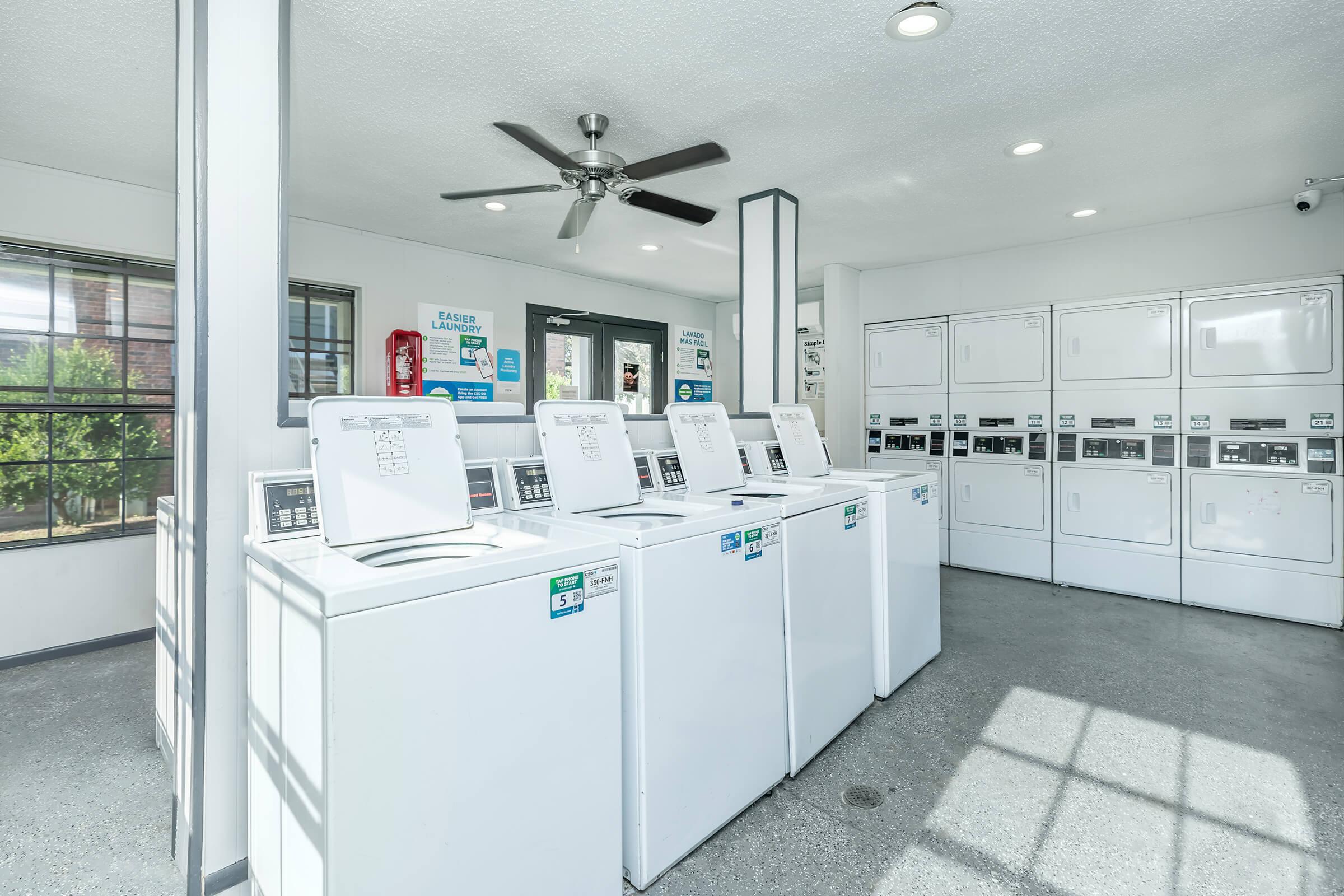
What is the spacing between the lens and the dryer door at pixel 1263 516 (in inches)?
144

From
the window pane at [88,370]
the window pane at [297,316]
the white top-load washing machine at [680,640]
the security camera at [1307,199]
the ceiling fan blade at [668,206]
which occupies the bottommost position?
the white top-load washing machine at [680,640]

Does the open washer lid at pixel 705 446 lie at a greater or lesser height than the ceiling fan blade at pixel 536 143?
lesser

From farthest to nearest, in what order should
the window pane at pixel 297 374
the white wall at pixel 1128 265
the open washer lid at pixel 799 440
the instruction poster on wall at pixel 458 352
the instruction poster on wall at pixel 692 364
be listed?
the instruction poster on wall at pixel 692 364
the instruction poster on wall at pixel 458 352
the window pane at pixel 297 374
the white wall at pixel 1128 265
the open washer lid at pixel 799 440

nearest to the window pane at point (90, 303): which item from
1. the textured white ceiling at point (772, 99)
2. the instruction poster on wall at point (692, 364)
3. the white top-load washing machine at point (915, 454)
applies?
the textured white ceiling at point (772, 99)

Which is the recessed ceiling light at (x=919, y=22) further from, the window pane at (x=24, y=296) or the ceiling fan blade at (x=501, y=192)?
the window pane at (x=24, y=296)

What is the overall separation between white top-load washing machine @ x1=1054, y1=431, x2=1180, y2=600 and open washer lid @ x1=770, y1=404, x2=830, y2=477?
2.22 m

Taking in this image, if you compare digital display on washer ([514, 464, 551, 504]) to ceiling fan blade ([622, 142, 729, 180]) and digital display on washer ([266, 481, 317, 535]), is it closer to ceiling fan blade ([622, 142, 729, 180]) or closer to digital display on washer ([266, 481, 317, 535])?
digital display on washer ([266, 481, 317, 535])

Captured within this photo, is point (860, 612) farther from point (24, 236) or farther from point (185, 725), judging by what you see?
point (24, 236)

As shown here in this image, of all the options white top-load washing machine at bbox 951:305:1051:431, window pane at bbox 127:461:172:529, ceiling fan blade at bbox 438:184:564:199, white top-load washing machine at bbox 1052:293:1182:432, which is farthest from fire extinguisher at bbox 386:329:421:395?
white top-load washing machine at bbox 1052:293:1182:432

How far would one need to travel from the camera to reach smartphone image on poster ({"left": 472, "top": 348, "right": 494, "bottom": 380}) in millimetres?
5094

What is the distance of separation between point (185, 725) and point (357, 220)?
11.8 feet

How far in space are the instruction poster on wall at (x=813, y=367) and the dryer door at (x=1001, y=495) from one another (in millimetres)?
1569

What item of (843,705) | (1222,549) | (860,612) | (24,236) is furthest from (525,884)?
(1222,549)

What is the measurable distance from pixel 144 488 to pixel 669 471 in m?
3.19
